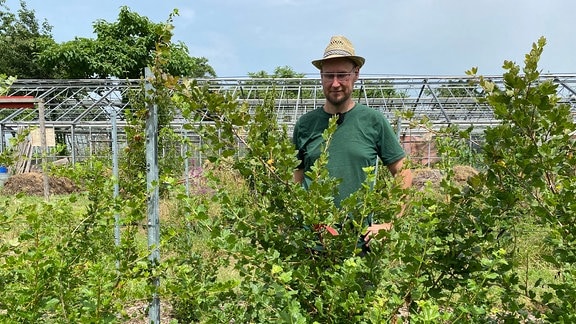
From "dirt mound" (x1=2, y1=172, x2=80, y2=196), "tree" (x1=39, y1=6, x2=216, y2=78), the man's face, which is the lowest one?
"dirt mound" (x1=2, y1=172, x2=80, y2=196)

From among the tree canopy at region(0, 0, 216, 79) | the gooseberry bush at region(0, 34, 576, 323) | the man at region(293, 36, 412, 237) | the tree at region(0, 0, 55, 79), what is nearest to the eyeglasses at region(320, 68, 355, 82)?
the man at region(293, 36, 412, 237)

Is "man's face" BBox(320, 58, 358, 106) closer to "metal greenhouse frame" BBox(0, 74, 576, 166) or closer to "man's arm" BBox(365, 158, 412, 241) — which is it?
"man's arm" BBox(365, 158, 412, 241)

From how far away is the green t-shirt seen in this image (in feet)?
6.40

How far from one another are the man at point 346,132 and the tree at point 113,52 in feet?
60.2

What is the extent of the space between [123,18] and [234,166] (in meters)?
22.3

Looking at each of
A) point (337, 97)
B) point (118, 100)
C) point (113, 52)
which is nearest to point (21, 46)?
point (113, 52)

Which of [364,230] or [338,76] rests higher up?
[338,76]

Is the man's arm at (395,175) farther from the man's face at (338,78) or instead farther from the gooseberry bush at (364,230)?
the man's face at (338,78)

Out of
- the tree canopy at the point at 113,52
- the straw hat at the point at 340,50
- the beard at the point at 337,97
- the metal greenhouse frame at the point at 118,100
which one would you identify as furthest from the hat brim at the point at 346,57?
the tree canopy at the point at 113,52

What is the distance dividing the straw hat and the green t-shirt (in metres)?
0.26

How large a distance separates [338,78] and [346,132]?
24cm

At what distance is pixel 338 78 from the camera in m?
1.94

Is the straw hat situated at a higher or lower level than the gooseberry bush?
higher

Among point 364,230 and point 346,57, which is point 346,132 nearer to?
point 346,57
